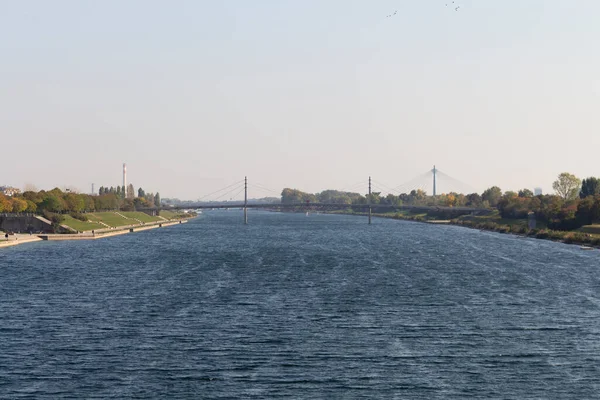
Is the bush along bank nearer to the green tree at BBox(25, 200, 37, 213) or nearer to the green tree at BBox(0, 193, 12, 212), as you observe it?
the green tree at BBox(25, 200, 37, 213)

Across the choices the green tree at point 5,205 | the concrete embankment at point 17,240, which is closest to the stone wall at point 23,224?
the green tree at point 5,205

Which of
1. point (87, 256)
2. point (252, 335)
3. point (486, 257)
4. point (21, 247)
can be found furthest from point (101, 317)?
point (21, 247)

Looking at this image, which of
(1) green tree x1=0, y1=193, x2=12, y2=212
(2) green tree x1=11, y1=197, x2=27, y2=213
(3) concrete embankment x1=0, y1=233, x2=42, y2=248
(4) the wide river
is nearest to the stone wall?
(1) green tree x1=0, y1=193, x2=12, y2=212

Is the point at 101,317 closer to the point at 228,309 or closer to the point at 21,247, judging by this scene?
the point at 228,309

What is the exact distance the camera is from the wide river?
36.8 meters

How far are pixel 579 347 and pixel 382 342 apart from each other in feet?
37.4

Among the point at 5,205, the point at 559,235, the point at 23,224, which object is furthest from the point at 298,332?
the point at 5,205

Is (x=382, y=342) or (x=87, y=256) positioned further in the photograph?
(x=87, y=256)

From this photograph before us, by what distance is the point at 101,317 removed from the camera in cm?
5506

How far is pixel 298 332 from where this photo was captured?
4922 cm

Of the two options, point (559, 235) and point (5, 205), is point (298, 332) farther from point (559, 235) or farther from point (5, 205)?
point (5, 205)

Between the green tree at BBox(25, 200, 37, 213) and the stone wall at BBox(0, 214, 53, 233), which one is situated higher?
the green tree at BBox(25, 200, 37, 213)

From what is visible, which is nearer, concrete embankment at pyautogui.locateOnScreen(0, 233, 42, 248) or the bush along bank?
concrete embankment at pyautogui.locateOnScreen(0, 233, 42, 248)

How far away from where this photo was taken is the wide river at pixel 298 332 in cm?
3681
